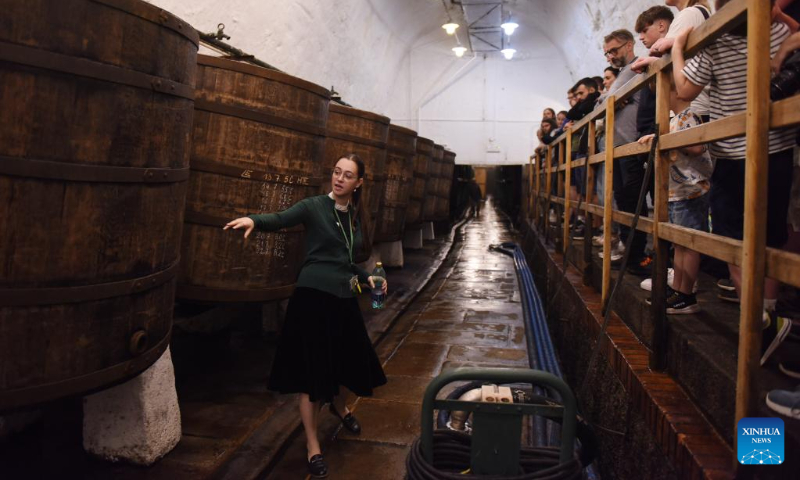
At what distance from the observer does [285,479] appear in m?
2.71

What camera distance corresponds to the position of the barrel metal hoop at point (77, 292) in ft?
5.70

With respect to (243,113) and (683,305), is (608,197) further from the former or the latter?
(243,113)

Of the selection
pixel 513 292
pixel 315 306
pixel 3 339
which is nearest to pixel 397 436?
pixel 315 306

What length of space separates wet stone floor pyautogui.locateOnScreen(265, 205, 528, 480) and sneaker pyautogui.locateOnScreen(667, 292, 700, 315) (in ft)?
4.86

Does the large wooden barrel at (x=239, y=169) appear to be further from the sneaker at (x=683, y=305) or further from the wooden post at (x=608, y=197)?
the sneaker at (x=683, y=305)

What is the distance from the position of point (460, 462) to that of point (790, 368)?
1230mm

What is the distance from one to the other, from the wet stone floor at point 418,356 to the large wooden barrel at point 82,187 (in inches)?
46.0

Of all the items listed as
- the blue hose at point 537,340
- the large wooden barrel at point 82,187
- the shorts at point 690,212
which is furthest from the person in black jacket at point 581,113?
the large wooden barrel at point 82,187

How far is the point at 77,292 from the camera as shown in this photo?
188cm

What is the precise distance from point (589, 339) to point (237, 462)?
2382mm

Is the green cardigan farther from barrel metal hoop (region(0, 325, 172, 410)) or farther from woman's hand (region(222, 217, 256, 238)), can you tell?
barrel metal hoop (region(0, 325, 172, 410))

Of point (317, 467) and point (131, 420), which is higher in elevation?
point (131, 420)

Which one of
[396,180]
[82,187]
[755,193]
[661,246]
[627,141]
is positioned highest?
[627,141]

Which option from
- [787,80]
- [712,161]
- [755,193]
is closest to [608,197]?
[712,161]
